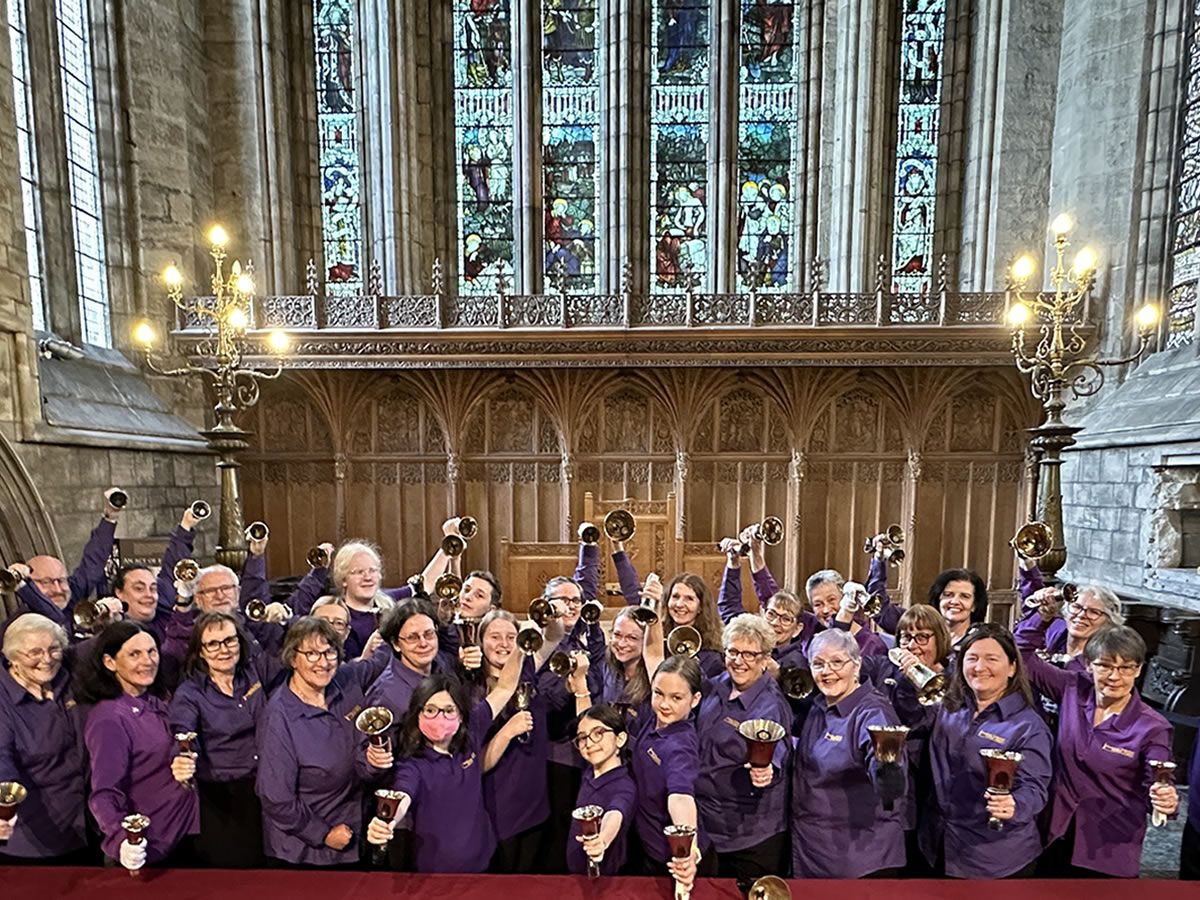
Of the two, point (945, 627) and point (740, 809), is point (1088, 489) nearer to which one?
point (945, 627)

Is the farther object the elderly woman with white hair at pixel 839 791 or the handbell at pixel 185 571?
the handbell at pixel 185 571

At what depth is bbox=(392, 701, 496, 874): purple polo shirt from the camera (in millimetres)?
2391

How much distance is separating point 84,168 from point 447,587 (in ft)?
28.8

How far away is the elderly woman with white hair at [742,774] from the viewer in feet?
8.34

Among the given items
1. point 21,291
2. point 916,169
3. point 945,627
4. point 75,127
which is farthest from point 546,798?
point 916,169

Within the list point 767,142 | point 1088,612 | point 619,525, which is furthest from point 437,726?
point 767,142

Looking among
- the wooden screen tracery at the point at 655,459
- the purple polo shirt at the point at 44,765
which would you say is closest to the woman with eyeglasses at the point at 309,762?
the purple polo shirt at the point at 44,765

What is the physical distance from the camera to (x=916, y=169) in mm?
9859

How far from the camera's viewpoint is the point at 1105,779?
2.55 metres

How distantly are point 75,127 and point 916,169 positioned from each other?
40.9 ft

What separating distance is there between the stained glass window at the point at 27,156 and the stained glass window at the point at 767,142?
9719mm

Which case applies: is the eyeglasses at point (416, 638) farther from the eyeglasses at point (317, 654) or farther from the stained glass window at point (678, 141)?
the stained glass window at point (678, 141)

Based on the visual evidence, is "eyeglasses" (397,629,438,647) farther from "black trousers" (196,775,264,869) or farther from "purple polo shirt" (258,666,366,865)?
"black trousers" (196,775,264,869)

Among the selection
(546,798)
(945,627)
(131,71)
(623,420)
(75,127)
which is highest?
(131,71)
